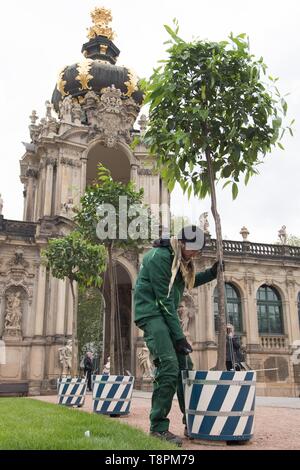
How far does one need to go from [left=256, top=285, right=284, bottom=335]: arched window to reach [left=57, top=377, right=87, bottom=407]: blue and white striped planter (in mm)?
18842

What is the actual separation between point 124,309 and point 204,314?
17.1ft

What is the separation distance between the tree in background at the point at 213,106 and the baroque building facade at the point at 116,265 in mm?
17937

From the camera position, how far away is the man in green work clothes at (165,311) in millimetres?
5371

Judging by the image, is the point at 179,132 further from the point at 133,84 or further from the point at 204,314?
the point at 133,84

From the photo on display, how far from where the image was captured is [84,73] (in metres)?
32.4

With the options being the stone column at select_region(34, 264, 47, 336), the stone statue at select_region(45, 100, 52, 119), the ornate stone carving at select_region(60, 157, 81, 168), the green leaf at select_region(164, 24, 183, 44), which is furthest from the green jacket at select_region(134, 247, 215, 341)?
the stone statue at select_region(45, 100, 52, 119)

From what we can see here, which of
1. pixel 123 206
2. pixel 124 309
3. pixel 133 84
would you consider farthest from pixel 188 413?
pixel 133 84

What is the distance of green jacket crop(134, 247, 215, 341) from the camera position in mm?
5465

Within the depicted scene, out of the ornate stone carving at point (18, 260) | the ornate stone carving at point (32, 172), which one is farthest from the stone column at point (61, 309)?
the ornate stone carving at point (32, 172)

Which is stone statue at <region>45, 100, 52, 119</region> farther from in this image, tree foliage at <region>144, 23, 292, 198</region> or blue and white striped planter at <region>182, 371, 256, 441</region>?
blue and white striped planter at <region>182, 371, 256, 441</region>

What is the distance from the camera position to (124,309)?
1205 inches

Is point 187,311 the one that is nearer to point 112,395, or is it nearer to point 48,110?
point 48,110

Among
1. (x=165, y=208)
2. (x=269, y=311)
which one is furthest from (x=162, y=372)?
(x=269, y=311)

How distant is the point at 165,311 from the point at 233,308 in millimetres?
24757
